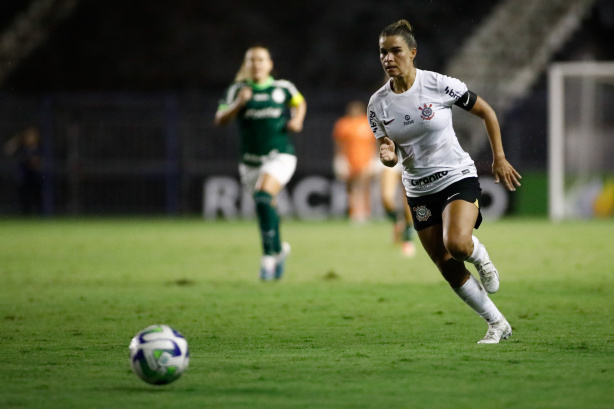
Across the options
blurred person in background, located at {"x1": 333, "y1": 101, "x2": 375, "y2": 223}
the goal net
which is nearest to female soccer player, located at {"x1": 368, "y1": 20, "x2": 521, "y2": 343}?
blurred person in background, located at {"x1": 333, "y1": 101, "x2": 375, "y2": 223}

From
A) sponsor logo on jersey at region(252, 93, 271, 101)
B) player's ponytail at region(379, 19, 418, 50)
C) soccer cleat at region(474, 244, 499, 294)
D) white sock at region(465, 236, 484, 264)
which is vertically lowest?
soccer cleat at region(474, 244, 499, 294)

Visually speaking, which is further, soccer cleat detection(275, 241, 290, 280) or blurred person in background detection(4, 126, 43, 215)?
blurred person in background detection(4, 126, 43, 215)

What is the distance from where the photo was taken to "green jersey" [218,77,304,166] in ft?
37.7

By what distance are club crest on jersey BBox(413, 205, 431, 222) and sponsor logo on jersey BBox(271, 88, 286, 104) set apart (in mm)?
4771

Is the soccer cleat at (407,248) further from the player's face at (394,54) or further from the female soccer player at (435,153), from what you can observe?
the player's face at (394,54)

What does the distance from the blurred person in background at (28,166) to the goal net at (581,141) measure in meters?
11.4

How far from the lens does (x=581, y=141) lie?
23.9 meters

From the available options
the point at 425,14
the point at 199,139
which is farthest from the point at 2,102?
the point at 425,14

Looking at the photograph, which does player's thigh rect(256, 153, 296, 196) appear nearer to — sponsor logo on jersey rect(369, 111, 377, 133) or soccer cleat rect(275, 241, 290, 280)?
soccer cleat rect(275, 241, 290, 280)

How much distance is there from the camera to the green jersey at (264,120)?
11.5m

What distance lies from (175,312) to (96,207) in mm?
17265

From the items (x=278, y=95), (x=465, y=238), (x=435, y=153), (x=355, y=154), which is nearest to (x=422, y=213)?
(x=435, y=153)

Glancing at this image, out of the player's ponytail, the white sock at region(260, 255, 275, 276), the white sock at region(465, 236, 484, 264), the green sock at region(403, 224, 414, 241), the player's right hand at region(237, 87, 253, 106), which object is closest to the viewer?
the white sock at region(465, 236, 484, 264)

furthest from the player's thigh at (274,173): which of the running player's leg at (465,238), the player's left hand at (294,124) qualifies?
the running player's leg at (465,238)
